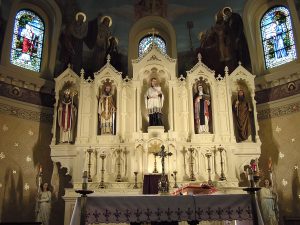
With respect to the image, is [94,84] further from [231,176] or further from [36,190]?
[231,176]

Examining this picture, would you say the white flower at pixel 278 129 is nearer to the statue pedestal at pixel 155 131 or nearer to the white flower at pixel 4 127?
the statue pedestal at pixel 155 131

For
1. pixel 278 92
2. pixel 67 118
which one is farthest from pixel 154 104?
pixel 278 92

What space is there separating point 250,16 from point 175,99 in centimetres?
541

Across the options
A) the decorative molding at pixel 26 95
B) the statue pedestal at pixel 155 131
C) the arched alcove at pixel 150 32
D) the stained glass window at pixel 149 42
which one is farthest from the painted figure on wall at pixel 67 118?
the stained glass window at pixel 149 42

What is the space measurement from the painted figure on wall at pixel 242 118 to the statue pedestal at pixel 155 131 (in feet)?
9.10

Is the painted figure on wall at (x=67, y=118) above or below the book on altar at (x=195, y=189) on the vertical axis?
above

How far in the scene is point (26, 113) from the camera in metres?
13.2

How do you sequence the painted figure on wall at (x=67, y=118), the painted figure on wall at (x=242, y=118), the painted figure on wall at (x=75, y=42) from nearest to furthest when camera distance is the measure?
the painted figure on wall at (x=67, y=118) → the painted figure on wall at (x=242, y=118) → the painted figure on wall at (x=75, y=42)

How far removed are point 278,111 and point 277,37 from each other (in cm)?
325

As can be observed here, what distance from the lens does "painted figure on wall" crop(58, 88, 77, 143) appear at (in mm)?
12641

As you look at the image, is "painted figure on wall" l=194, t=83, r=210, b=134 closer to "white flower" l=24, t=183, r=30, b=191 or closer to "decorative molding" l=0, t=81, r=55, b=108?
"decorative molding" l=0, t=81, r=55, b=108

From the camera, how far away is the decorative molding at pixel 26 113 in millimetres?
12716

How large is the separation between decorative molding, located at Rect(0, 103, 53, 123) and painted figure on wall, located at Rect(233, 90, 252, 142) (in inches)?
273

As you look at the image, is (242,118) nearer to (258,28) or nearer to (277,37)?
(277,37)
